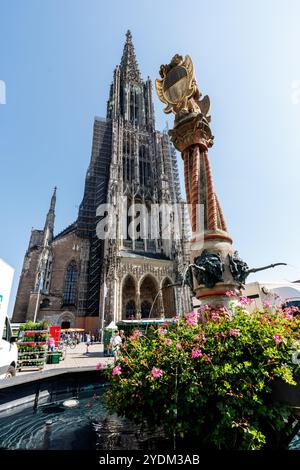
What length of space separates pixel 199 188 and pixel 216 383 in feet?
17.8

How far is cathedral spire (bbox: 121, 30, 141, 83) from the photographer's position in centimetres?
4575

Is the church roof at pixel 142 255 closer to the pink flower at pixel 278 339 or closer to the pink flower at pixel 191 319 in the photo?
the pink flower at pixel 191 319

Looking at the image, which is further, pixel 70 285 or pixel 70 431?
pixel 70 285

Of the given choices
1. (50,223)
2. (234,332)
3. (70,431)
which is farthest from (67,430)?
(50,223)

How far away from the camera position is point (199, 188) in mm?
6664

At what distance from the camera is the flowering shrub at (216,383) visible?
74.0 inches

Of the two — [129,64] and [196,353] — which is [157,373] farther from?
[129,64]

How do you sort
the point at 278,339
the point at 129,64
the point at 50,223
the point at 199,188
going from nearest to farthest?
the point at 278,339, the point at 199,188, the point at 50,223, the point at 129,64

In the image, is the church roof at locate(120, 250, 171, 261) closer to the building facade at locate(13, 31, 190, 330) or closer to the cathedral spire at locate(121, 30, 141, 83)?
the building facade at locate(13, 31, 190, 330)

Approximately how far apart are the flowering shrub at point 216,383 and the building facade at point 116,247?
2271 centimetres

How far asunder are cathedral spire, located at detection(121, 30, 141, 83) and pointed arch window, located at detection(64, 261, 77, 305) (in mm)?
37700

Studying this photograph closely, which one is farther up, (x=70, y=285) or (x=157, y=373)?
(x=70, y=285)

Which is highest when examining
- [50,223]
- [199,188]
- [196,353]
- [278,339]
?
[50,223]

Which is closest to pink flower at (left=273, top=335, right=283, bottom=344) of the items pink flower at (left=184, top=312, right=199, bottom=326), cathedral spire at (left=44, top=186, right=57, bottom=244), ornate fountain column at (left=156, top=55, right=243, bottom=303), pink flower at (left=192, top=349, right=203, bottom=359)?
pink flower at (left=192, top=349, right=203, bottom=359)
